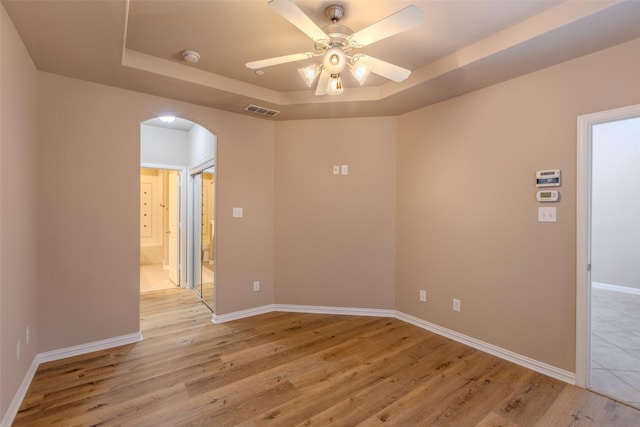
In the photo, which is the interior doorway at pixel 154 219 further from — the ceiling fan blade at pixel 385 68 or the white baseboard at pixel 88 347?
the ceiling fan blade at pixel 385 68

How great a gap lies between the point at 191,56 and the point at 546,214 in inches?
127

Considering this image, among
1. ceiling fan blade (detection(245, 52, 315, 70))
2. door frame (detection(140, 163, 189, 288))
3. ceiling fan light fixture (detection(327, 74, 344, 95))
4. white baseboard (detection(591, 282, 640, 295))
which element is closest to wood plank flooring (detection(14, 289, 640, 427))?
door frame (detection(140, 163, 189, 288))

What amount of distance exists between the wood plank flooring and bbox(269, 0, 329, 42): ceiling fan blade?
239 centimetres

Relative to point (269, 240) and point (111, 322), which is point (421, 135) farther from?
point (111, 322)

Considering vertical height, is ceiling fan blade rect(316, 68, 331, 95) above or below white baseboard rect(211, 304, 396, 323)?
above

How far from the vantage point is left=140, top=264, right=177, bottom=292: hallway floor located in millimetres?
5148

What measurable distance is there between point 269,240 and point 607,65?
3554mm

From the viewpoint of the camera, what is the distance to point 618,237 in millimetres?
4840

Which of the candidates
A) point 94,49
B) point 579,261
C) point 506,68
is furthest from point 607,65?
point 94,49

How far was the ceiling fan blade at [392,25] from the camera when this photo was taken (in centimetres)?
154

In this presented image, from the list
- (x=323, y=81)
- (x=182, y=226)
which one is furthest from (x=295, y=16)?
(x=182, y=226)

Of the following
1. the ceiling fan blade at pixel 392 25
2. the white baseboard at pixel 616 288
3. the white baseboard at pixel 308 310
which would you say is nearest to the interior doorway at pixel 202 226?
the white baseboard at pixel 308 310

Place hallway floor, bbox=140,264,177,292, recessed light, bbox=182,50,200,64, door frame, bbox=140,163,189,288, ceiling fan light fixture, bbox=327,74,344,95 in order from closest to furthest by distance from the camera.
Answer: ceiling fan light fixture, bbox=327,74,344,95 → recessed light, bbox=182,50,200,64 → door frame, bbox=140,163,189,288 → hallway floor, bbox=140,264,177,292

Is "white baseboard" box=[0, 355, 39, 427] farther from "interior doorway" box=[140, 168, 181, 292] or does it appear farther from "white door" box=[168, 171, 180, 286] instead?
"interior doorway" box=[140, 168, 181, 292]
